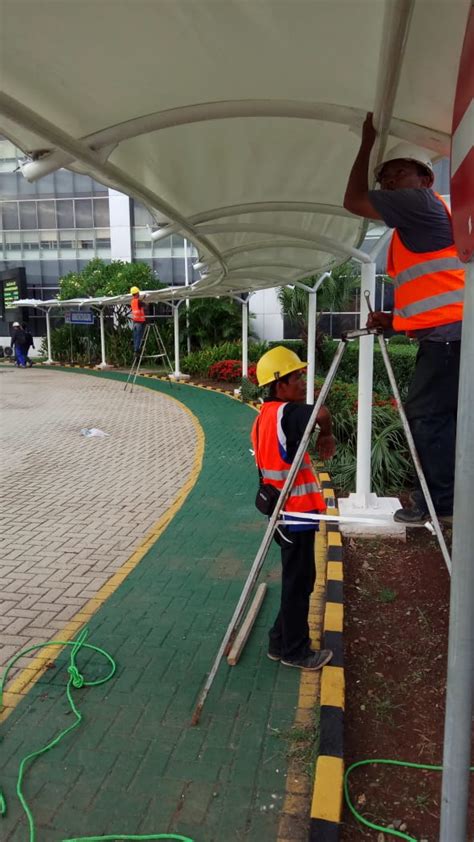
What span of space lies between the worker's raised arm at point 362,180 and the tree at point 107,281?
23079 mm

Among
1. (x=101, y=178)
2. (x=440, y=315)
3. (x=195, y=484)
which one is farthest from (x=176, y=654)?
(x=195, y=484)

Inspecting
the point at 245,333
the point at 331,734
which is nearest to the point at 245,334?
the point at 245,333

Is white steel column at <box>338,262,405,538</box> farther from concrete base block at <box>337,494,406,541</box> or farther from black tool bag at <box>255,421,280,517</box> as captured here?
black tool bag at <box>255,421,280,517</box>

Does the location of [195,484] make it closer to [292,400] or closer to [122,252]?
[292,400]

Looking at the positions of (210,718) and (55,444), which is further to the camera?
(55,444)

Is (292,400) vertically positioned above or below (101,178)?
below

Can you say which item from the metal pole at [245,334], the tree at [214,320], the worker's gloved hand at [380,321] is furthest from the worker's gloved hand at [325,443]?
the tree at [214,320]

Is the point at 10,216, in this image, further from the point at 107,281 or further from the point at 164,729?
the point at 164,729

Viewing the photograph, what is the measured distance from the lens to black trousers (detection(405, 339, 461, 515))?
295 cm

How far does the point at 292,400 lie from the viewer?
10.3ft

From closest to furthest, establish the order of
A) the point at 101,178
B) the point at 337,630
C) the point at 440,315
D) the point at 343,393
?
1. the point at 440,315
2. the point at 101,178
3. the point at 337,630
4. the point at 343,393

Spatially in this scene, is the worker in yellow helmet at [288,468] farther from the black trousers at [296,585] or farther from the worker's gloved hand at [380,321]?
the worker's gloved hand at [380,321]

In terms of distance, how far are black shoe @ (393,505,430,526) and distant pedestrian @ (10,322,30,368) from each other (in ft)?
76.8

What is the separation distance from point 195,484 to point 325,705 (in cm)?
471
